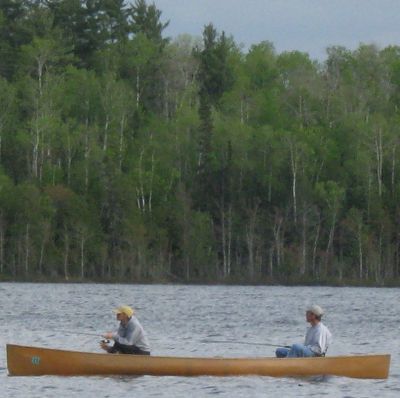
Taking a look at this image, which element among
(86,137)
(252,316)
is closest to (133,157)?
(86,137)

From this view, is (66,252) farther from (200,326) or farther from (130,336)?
(130,336)

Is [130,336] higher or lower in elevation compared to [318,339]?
higher

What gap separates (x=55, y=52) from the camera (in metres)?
133

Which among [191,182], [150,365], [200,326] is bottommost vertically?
[150,365]

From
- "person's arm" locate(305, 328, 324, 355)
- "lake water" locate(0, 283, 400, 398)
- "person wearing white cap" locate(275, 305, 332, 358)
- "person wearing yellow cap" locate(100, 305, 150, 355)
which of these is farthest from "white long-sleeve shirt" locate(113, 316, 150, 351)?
"person's arm" locate(305, 328, 324, 355)

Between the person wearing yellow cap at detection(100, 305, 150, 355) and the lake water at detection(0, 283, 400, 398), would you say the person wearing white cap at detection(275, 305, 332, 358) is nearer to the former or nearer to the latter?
the lake water at detection(0, 283, 400, 398)

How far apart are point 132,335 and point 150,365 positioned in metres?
0.83

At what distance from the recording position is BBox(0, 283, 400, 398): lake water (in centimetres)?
3634

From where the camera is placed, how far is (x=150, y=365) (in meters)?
36.8

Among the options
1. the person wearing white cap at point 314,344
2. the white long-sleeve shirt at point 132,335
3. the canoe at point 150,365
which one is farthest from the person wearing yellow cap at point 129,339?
the person wearing white cap at point 314,344

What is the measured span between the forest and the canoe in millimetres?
76203

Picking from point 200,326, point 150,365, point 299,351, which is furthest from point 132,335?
point 200,326

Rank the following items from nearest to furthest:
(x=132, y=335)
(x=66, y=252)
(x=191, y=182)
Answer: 1. (x=132, y=335)
2. (x=66, y=252)
3. (x=191, y=182)

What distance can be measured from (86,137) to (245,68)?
29.0 m
